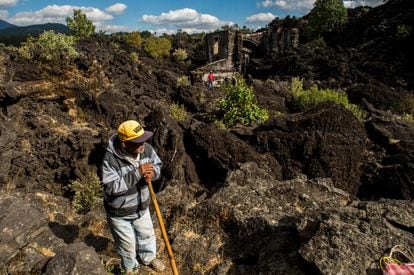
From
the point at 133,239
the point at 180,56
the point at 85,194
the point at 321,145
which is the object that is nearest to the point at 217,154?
the point at 321,145

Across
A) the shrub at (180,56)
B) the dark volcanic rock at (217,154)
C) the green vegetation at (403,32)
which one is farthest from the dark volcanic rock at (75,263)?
the shrub at (180,56)

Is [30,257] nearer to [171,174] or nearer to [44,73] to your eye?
[171,174]

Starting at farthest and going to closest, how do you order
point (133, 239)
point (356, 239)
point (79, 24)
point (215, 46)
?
point (215, 46), point (79, 24), point (133, 239), point (356, 239)

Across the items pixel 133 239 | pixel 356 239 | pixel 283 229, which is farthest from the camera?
pixel 283 229

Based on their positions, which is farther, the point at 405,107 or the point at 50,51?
the point at 405,107

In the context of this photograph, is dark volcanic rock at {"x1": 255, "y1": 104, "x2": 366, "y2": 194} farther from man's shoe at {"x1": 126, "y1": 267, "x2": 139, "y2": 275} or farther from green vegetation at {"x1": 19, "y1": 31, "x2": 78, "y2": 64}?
green vegetation at {"x1": 19, "y1": 31, "x2": 78, "y2": 64}

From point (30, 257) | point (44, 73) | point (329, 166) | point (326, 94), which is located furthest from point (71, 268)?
point (326, 94)

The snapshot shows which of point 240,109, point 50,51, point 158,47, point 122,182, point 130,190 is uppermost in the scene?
point 50,51

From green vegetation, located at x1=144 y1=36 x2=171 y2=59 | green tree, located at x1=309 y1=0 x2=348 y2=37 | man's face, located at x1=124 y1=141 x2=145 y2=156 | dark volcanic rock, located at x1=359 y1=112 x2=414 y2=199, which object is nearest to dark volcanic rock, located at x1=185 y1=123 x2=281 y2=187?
dark volcanic rock, located at x1=359 y1=112 x2=414 y2=199

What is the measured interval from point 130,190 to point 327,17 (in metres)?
40.2

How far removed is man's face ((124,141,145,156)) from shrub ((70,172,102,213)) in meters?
3.55

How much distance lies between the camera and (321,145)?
8.19m

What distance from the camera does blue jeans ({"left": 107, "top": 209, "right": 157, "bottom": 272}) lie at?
4359 mm

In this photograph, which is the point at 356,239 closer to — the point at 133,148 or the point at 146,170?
the point at 146,170
